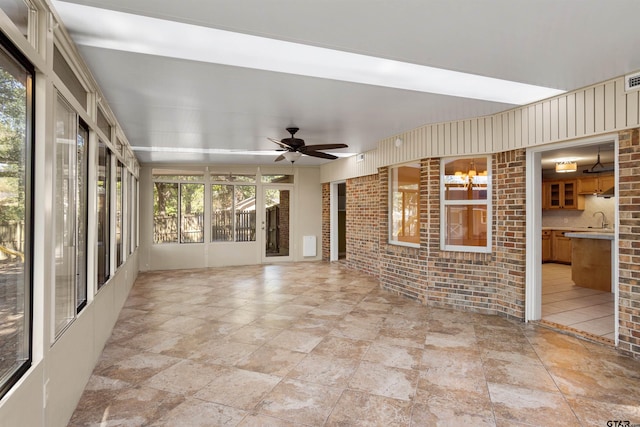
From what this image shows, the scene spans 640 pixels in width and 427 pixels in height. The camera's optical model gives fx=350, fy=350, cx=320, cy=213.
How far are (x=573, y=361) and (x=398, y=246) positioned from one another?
2927mm

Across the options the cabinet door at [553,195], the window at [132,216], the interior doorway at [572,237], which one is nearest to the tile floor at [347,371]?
the interior doorway at [572,237]

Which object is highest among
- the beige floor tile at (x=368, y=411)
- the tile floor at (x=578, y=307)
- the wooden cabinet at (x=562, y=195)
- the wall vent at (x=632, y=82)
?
the wall vent at (x=632, y=82)

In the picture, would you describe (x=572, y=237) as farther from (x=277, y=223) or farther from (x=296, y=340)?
(x=277, y=223)

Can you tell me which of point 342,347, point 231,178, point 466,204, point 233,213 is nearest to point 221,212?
point 233,213

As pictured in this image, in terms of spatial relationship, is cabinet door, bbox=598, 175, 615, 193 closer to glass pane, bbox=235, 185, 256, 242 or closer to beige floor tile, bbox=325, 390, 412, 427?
glass pane, bbox=235, 185, 256, 242

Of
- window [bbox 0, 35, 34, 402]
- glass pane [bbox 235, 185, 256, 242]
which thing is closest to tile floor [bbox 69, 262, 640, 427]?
window [bbox 0, 35, 34, 402]

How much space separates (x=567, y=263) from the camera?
28.5 feet

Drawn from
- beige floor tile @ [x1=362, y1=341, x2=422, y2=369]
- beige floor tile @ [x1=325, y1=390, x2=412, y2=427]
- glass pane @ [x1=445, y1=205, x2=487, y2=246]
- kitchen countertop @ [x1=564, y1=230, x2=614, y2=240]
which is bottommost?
beige floor tile @ [x1=325, y1=390, x2=412, y2=427]

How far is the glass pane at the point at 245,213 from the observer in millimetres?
9164

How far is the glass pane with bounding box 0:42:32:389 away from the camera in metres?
1.51

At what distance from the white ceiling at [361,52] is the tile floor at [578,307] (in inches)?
104

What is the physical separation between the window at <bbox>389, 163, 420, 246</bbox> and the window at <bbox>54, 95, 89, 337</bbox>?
4435 mm

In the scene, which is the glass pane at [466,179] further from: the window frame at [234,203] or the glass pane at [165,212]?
the glass pane at [165,212]

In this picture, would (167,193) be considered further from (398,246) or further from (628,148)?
(628,148)
